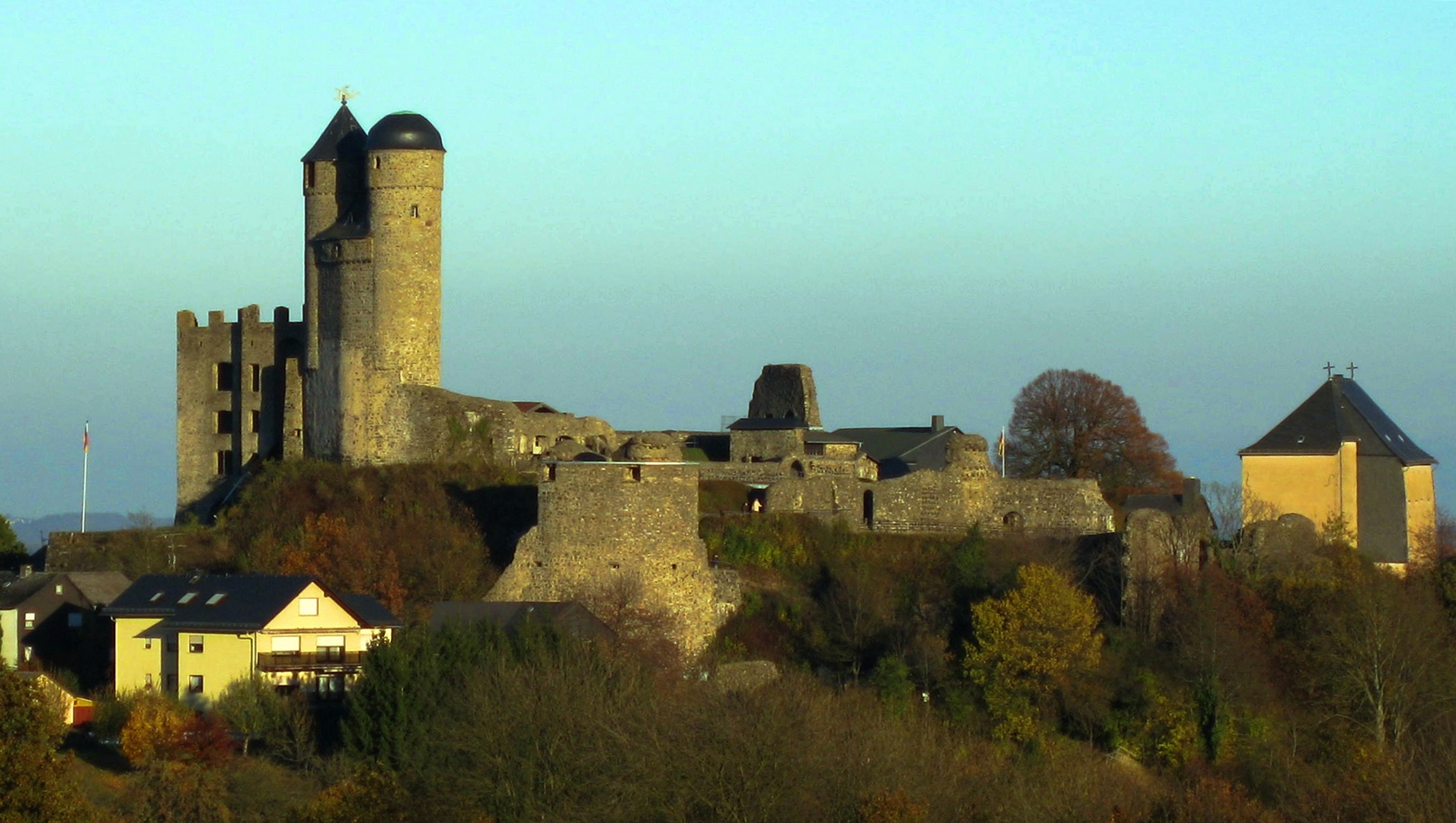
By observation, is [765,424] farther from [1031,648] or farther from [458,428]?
[1031,648]

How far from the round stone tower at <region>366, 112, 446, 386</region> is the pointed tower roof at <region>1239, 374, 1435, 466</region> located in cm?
1666

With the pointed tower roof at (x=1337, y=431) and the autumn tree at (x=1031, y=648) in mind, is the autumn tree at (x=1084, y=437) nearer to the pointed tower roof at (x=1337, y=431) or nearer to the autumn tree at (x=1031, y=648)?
the pointed tower roof at (x=1337, y=431)

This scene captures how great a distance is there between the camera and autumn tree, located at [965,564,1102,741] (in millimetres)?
45406

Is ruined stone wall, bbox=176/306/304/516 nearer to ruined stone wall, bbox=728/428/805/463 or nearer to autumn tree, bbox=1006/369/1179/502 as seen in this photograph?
ruined stone wall, bbox=728/428/805/463

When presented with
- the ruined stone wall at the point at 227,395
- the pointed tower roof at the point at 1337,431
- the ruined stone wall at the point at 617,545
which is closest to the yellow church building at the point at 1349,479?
the pointed tower roof at the point at 1337,431

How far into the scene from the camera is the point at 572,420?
5581cm

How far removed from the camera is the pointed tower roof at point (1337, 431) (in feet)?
176

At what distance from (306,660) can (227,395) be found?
13266 millimetres

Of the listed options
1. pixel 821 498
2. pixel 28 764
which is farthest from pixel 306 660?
pixel 28 764

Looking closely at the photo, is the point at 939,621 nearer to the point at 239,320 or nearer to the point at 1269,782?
the point at 1269,782

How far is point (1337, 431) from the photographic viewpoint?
53.9m

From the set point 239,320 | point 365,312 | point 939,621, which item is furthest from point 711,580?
point 239,320

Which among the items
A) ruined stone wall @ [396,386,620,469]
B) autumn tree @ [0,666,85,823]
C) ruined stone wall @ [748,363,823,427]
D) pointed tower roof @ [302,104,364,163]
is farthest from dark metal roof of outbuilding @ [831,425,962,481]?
autumn tree @ [0,666,85,823]

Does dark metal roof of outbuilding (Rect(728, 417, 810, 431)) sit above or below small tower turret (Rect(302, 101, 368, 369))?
below
